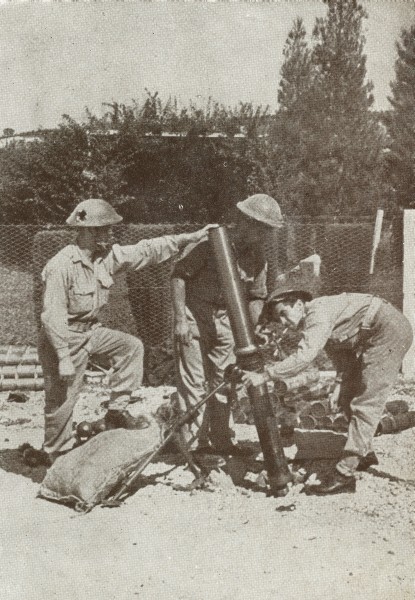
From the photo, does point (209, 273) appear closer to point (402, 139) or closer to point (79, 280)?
point (79, 280)

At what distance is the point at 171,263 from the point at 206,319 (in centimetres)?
354

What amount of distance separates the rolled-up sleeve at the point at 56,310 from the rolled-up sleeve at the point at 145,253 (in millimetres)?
458

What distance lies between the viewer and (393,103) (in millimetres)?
14039

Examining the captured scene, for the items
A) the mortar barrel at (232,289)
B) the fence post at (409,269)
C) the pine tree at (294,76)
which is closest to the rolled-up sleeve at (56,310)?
the mortar barrel at (232,289)

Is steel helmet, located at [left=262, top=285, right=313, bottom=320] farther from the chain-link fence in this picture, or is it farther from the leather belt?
the chain-link fence

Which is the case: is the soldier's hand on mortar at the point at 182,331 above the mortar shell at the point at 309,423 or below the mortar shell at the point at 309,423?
above

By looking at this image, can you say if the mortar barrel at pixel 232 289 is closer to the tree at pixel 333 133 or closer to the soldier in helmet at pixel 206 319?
the soldier in helmet at pixel 206 319

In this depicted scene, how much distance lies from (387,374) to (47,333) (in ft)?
7.69

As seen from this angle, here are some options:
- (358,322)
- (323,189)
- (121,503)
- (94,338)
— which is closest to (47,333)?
(94,338)

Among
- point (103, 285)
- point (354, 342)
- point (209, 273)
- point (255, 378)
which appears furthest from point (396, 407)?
point (103, 285)

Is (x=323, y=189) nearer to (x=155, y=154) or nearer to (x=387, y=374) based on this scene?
(x=155, y=154)

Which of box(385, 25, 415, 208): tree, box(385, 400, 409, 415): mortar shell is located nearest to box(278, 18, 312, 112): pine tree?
box(385, 25, 415, 208): tree

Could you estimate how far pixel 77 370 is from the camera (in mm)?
5688

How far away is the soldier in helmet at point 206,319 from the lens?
223 inches
